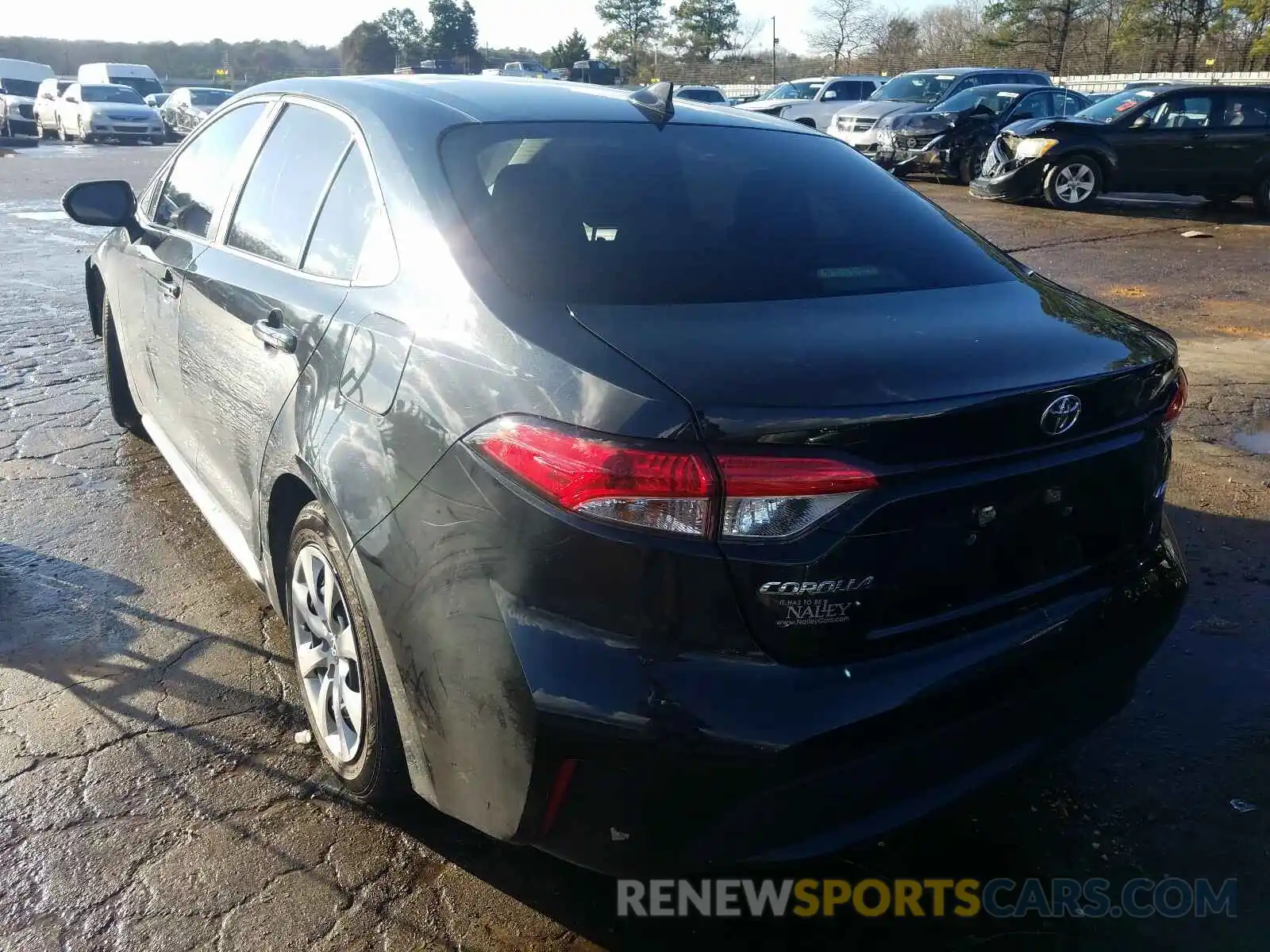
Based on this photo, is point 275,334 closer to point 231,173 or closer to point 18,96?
point 231,173

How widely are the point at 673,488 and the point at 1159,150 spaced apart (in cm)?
1429

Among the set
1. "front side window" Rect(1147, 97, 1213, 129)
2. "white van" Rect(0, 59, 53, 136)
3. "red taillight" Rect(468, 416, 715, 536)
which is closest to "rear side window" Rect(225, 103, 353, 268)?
"red taillight" Rect(468, 416, 715, 536)

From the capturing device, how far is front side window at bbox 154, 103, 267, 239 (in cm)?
360

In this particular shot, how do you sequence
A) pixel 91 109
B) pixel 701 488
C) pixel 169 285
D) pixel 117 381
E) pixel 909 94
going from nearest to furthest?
pixel 701 488 → pixel 169 285 → pixel 117 381 → pixel 909 94 → pixel 91 109

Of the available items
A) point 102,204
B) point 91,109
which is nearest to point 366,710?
point 102,204

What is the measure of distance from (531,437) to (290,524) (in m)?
1.20

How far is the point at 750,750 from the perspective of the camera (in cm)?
184

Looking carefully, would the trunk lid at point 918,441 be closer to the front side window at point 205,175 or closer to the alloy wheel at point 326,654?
the alloy wheel at point 326,654

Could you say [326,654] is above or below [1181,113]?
below

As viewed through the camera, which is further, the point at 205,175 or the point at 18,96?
the point at 18,96

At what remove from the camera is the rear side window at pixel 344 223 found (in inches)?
103

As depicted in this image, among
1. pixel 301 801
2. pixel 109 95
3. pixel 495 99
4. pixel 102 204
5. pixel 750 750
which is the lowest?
pixel 301 801

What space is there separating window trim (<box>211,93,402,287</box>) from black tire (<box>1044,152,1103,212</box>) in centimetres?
1265

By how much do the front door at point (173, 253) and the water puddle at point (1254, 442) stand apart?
4.58 m
